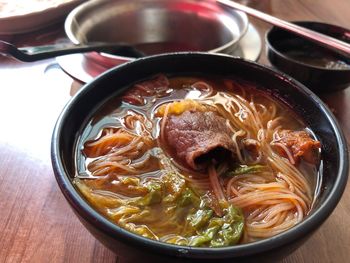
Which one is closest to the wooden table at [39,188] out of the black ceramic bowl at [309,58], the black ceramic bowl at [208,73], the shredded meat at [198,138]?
the black ceramic bowl at [309,58]

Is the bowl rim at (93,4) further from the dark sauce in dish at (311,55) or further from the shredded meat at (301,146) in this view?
the shredded meat at (301,146)

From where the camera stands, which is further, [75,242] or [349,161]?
[75,242]

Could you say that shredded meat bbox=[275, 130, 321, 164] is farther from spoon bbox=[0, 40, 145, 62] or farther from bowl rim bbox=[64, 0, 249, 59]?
spoon bbox=[0, 40, 145, 62]

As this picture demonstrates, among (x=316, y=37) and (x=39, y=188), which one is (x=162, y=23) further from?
(x=39, y=188)

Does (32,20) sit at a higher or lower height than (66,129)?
lower

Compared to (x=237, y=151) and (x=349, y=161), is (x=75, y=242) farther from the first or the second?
(x=349, y=161)

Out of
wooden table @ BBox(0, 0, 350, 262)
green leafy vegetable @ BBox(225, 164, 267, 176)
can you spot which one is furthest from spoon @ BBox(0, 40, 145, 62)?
green leafy vegetable @ BBox(225, 164, 267, 176)

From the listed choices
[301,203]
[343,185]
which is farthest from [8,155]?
[343,185]
